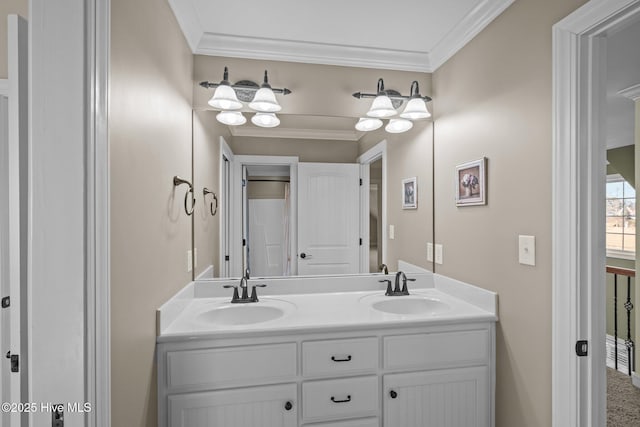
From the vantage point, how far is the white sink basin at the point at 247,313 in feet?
5.66

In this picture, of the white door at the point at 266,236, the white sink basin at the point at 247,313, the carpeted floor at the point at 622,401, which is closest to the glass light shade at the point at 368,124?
the white door at the point at 266,236

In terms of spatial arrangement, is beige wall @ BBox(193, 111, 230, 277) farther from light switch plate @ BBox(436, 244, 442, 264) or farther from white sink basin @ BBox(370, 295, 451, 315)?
light switch plate @ BBox(436, 244, 442, 264)

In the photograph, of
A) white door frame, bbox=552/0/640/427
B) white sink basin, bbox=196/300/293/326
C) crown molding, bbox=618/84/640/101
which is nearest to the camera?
white door frame, bbox=552/0/640/427

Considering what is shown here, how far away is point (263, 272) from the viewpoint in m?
2.02

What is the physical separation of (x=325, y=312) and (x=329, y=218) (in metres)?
0.67

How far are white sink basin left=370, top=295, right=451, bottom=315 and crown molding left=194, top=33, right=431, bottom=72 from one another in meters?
1.45

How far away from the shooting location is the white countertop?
1410mm

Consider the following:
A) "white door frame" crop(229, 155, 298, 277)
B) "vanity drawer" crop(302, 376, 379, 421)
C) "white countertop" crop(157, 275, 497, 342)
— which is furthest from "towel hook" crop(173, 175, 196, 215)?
"vanity drawer" crop(302, 376, 379, 421)

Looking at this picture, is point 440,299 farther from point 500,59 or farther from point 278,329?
point 500,59

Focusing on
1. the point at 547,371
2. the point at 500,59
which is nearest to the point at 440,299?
the point at 547,371

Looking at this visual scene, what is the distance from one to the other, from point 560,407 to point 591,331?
12.6 inches

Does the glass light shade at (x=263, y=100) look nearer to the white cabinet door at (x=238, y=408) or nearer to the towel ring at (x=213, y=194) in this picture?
the towel ring at (x=213, y=194)

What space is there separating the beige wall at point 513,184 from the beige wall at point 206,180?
143 centimetres

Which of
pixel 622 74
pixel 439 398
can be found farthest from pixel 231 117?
pixel 622 74
